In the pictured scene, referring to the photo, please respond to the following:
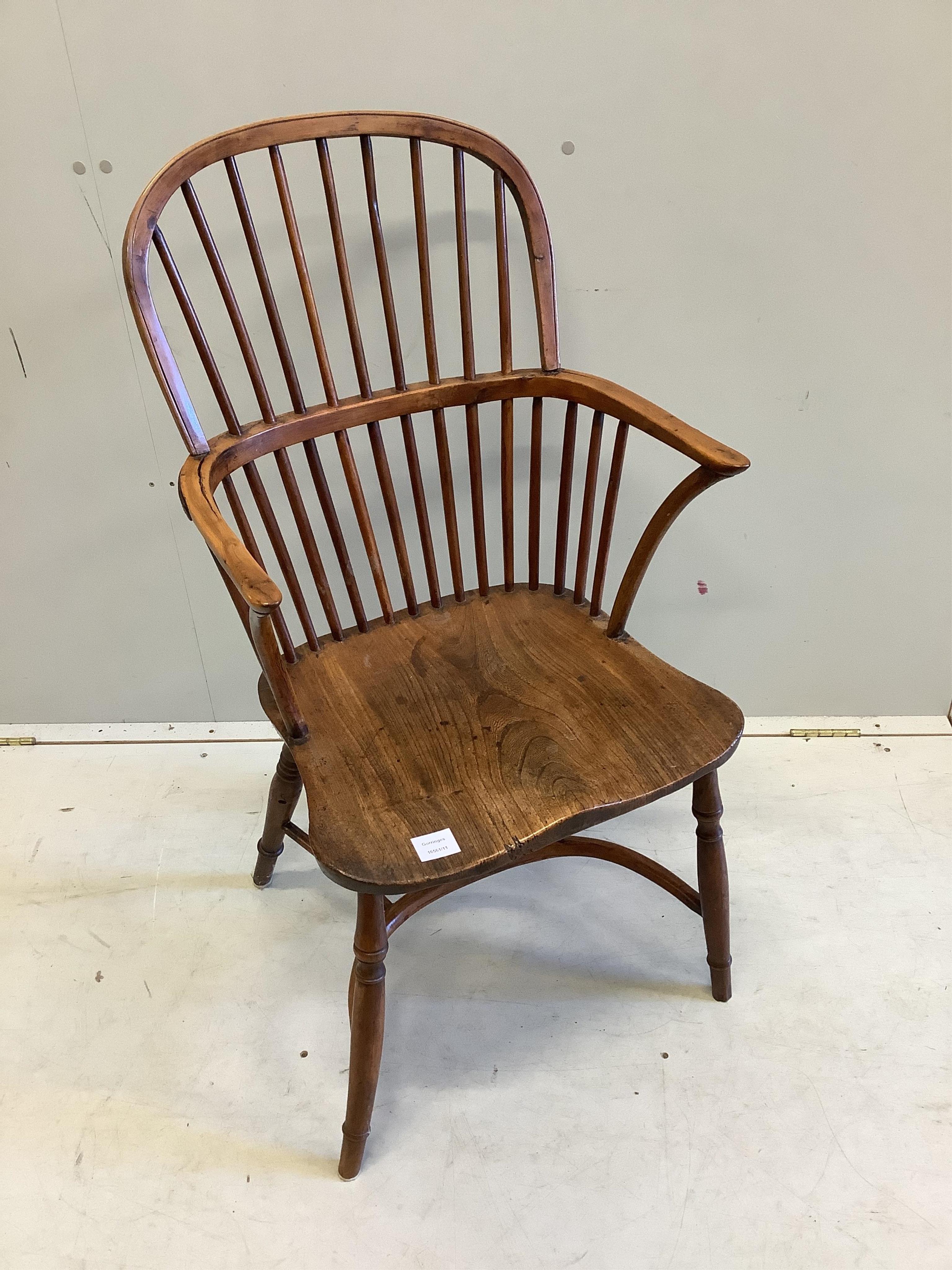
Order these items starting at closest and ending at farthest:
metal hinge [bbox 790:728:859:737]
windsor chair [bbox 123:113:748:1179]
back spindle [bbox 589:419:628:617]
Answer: windsor chair [bbox 123:113:748:1179] → back spindle [bbox 589:419:628:617] → metal hinge [bbox 790:728:859:737]

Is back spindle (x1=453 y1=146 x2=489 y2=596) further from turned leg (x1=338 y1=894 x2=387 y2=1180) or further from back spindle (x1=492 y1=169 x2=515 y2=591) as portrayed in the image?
turned leg (x1=338 y1=894 x2=387 y2=1180)

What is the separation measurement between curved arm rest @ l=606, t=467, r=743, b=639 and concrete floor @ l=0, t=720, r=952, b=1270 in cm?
49

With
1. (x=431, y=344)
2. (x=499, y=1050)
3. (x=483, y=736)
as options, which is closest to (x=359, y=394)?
(x=431, y=344)

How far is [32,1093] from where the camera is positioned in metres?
1.09

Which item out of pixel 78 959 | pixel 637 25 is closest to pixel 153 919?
pixel 78 959

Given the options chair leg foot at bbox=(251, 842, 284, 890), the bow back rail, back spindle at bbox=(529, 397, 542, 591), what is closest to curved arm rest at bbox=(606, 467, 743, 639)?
the bow back rail

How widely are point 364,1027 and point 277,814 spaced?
40 cm

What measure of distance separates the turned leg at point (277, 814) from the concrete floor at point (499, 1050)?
0.16 ft

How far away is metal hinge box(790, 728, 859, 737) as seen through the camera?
1.59 metres

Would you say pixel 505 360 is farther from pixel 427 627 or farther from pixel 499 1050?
pixel 499 1050

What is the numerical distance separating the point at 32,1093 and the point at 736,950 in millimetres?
946

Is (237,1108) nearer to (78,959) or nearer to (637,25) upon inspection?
(78,959)

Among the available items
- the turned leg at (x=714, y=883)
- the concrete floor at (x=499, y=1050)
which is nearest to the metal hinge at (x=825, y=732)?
the concrete floor at (x=499, y=1050)

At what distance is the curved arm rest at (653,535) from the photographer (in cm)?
93
